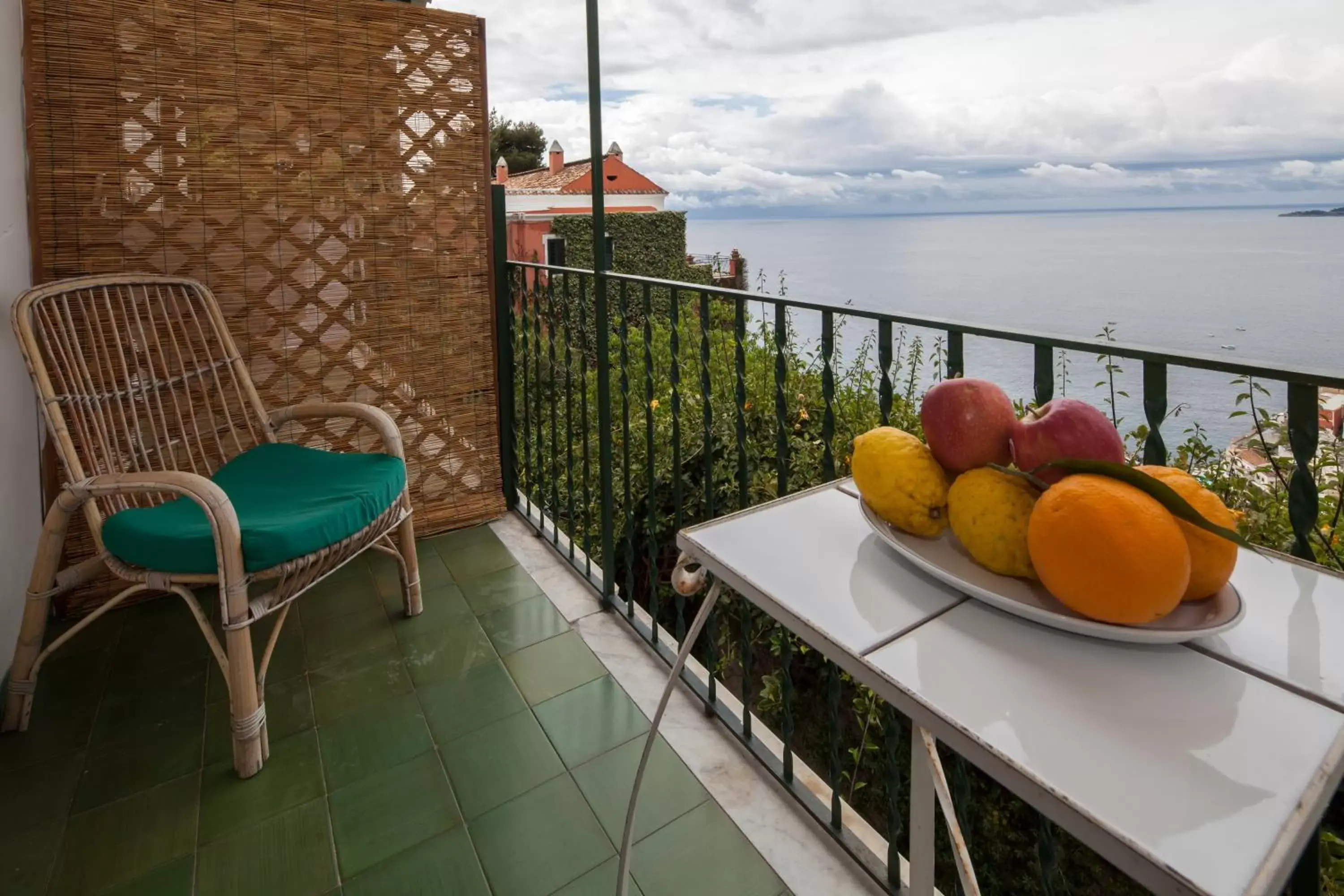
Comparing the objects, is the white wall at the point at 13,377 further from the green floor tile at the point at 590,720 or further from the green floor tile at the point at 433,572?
the green floor tile at the point at 590,720

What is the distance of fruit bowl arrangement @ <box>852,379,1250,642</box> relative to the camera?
0.52m

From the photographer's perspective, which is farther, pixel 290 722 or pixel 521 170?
pixel 521 170

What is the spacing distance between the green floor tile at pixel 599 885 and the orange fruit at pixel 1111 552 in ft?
3.27

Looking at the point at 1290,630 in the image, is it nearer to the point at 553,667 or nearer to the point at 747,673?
the point at 747,673

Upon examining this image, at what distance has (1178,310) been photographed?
208cm

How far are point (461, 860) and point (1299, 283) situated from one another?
9.48ft

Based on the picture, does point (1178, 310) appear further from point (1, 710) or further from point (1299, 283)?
point (1, 710)

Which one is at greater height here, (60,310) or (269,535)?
(60,310)

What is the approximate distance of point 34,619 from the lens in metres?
1.59

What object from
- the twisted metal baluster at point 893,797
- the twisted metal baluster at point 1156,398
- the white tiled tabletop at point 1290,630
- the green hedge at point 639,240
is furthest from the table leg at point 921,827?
the green hedge at point 639,240

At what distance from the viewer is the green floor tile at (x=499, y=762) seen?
1.46 meters

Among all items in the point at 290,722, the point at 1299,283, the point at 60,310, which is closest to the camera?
the point at 290,722

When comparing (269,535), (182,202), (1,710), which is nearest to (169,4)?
(182,202)

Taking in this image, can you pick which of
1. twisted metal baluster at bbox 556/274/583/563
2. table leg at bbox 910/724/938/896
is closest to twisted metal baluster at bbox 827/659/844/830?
table leg at bbox 910/724/938/896
